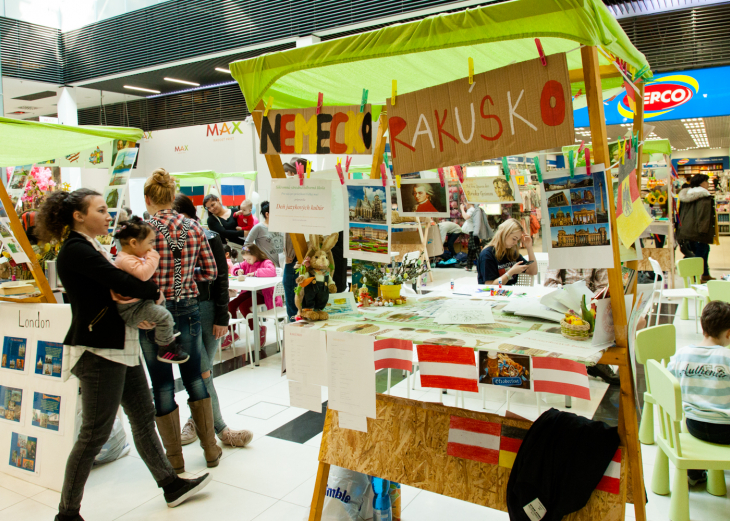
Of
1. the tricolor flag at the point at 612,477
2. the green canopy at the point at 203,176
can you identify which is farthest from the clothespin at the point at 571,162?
the green canopy at the point at 203,176

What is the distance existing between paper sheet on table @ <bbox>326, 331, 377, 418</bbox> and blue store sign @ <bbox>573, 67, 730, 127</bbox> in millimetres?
7193

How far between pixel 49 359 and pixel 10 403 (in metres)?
0.44

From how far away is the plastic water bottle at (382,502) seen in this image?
2387 mm

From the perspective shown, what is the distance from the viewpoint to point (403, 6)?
7.88 metres

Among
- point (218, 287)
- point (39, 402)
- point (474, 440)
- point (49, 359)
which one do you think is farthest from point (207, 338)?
point (474, 440)

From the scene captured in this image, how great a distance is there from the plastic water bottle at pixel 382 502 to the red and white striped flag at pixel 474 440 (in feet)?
1.54

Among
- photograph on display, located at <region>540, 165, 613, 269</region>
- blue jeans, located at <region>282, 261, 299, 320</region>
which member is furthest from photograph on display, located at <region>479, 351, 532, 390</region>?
blue jeans, located at <region>282, 261, 299, 320</region>

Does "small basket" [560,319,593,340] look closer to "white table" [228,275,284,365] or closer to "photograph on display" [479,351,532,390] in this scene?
"photograph on display" [479,351,532,390]

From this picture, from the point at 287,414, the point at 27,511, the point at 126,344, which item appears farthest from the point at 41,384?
the point at 287,414

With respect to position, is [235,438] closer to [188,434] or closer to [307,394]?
[188,434]

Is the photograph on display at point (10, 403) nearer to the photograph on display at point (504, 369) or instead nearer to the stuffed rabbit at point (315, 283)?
the stuffed rabbit at point (315, 283)

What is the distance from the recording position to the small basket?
70.9 inches

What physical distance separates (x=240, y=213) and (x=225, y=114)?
4.98 meters

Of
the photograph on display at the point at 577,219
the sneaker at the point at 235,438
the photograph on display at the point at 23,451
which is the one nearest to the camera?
the photograph on display at the point at 577,219
